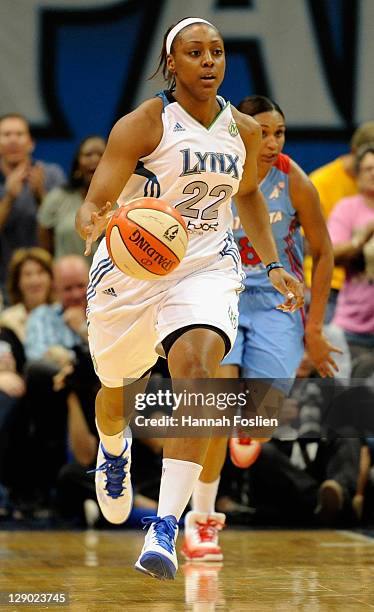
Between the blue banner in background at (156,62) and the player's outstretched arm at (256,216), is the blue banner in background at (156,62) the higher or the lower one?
the higher one

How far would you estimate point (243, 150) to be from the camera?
569 centimetres

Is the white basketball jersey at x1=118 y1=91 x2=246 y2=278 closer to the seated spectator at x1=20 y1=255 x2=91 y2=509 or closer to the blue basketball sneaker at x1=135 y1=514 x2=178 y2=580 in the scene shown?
the blue basketball sneaker at x1=135 y1=514 x2=178 y2=580

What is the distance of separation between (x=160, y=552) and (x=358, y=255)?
4.49 metres

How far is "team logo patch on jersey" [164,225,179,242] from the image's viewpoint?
502cm

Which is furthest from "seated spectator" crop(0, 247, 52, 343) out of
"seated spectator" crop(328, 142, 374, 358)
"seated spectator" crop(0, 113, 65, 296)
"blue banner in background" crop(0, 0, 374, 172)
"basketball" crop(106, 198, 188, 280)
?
"basketball" crop(106, 198, 188, 280)

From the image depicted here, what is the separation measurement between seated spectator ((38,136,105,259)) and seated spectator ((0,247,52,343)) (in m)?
0.40

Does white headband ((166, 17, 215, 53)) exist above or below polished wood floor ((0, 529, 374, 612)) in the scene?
above

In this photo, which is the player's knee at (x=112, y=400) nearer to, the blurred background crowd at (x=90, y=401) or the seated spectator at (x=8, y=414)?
the blurred background crowd at (x=90, y=401)

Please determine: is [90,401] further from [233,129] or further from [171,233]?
[171,233]

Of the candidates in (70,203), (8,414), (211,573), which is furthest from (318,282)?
(70,203)

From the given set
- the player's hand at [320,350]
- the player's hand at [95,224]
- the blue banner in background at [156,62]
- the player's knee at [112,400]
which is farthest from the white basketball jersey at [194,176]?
the blue banner in background at [156,62]

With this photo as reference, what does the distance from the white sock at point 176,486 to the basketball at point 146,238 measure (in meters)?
0.78

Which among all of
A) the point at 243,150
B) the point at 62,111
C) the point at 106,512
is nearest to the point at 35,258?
the point at 62,111

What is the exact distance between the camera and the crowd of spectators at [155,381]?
325 inches
